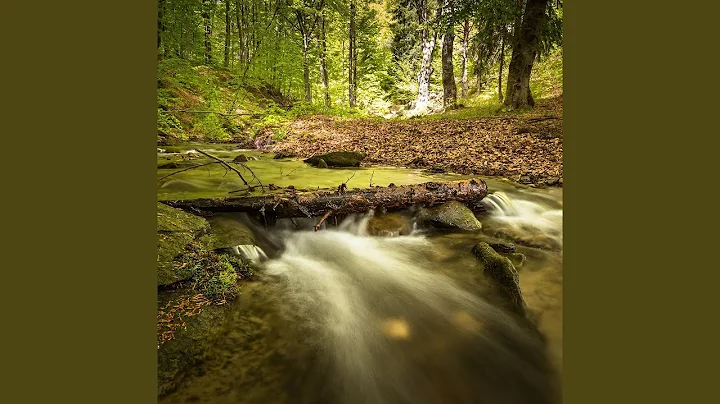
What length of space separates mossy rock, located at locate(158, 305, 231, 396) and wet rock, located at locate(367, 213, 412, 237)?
2865mm

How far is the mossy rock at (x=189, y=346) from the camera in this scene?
7.85ft

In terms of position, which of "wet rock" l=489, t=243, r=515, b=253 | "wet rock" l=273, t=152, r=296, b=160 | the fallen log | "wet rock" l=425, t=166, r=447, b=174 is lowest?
"wet rock" l=489, t=243, r=515, b=253

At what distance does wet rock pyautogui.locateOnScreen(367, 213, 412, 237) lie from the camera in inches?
213

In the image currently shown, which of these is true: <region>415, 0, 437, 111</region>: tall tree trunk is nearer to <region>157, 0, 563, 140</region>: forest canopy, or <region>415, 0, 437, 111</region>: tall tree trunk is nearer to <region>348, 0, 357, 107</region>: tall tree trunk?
<region>157, 0, 563, 140</region>: forest canopy

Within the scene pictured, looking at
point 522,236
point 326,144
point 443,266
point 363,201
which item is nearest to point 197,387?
point 443,266

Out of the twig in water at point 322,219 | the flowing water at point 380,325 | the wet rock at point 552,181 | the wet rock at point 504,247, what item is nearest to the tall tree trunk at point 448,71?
the wet rock at point 552,181

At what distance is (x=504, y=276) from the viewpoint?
3797 mm

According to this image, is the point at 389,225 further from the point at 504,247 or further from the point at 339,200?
the point at 504,247

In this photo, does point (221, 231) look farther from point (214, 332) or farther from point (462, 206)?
point (462, 206)

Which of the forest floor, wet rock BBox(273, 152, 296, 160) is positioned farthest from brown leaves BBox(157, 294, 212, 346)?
wet rock BBox(273, 152, 296, 160)

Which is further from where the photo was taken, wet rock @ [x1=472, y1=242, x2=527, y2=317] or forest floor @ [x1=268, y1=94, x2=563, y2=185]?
forest floor @ [x1=268, y1=94, x2=563, y2=185]

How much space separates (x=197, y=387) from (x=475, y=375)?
2.09 meters

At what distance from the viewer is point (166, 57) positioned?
5.48m

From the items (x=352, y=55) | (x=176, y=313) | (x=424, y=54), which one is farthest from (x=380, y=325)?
(x=352, y=55)
